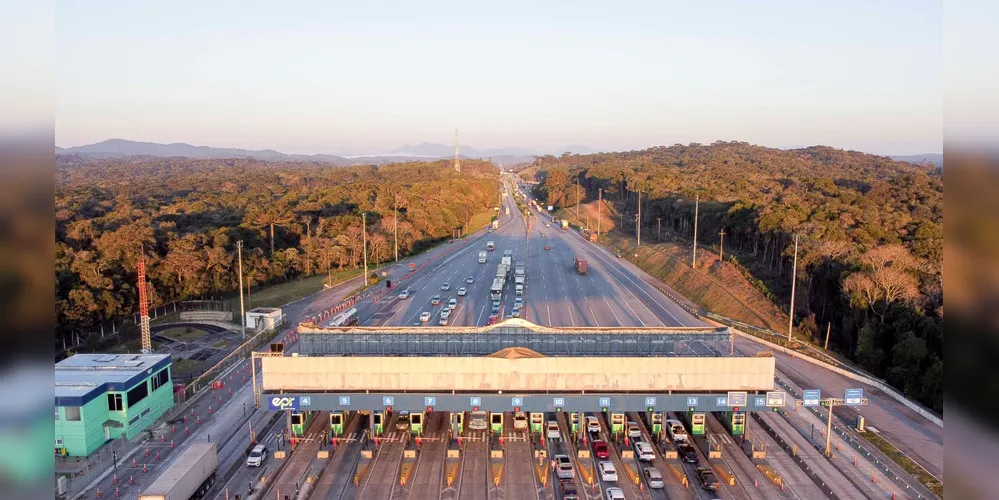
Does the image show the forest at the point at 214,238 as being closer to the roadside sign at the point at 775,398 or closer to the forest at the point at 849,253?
the forest at the point at 849,253

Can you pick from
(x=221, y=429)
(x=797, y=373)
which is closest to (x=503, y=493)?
(x=221, y=429)

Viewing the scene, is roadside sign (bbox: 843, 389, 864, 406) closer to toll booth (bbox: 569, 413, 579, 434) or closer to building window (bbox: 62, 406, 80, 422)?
toll booth (bbox: 569, 413, 579, 434)

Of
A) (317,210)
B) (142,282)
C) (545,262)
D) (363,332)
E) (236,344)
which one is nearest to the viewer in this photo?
(363,332)

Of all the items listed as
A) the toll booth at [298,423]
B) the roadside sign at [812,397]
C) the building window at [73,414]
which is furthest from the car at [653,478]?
the building window at [73,414]

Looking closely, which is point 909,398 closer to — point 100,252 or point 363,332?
point 363,332

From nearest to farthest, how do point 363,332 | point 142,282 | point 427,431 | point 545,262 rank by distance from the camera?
point 427,431 < point 363,332 < point 142,282 < point 545,262

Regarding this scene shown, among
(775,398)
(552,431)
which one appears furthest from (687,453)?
(552,431)
